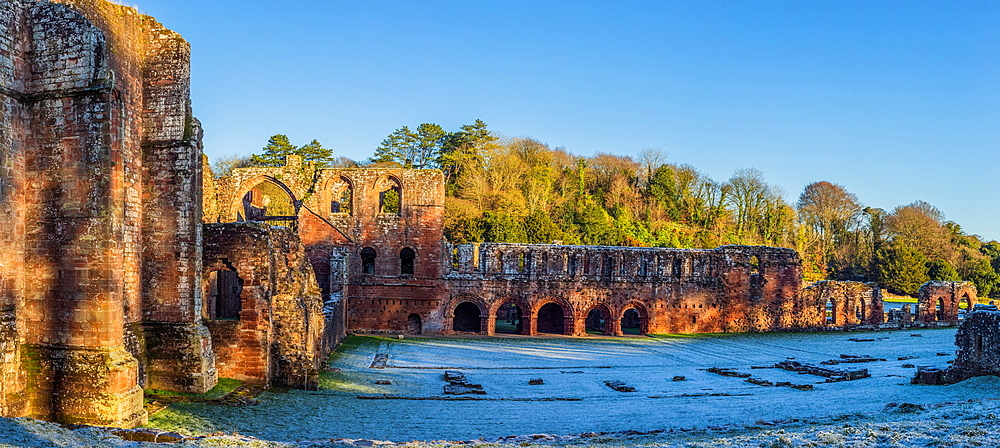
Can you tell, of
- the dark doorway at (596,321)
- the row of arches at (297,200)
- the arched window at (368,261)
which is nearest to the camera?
the row of arches at (297,200)

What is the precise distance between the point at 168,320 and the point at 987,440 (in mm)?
13185

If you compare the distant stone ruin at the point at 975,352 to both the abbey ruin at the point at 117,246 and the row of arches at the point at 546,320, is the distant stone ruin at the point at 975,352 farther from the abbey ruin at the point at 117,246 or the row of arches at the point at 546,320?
the row of arches at the point at 546,320

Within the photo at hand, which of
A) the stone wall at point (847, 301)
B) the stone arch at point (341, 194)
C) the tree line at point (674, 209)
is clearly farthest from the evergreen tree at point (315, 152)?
the stone wall at point (847, 301)

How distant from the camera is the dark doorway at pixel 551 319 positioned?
3281 cm

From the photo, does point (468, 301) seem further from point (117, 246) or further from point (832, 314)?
point (117, 246)

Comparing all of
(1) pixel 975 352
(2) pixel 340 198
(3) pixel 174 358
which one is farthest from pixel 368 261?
(1) pixel 975 352

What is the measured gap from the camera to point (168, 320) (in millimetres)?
13500

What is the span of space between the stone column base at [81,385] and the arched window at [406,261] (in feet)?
65.7

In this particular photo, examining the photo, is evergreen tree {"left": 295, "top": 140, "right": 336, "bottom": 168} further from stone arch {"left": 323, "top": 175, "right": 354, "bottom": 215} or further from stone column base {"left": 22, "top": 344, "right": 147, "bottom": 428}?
stone column base {"left": 22, "top": 344, "right": 147, "bottom": 428}

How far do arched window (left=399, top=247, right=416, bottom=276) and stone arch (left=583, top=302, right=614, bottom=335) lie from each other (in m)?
8.20

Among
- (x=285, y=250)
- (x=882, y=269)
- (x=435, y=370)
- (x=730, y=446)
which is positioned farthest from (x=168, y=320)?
(x=882, y=269)

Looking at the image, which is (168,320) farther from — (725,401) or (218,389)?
(725,401)

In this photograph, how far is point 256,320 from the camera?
49.1 feet

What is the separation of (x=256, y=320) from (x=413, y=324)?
53.0ft
